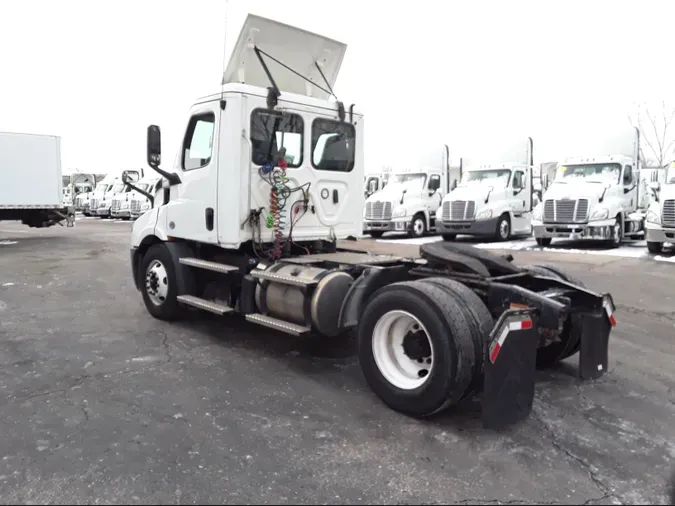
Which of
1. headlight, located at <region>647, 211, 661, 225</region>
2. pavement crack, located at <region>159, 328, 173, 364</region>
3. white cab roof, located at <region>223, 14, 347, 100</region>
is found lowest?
pavement crack, located at <region>159, 328, 173, 364</region>

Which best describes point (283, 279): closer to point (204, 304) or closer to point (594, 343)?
point (204, 304)

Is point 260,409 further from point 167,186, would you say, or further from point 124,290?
point 124,290

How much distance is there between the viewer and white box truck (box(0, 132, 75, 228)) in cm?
1909

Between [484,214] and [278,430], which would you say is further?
[484,214]

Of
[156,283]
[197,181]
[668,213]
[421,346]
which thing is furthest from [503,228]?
[421,346]

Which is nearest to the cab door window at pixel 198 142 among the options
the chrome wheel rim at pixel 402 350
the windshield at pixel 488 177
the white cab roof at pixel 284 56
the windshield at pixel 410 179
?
the white cab roof at pixel 284 56

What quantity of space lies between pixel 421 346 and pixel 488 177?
668 inches

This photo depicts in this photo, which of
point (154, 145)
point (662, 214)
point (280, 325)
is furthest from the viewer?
point (662, 214)

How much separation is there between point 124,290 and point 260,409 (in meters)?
5.90

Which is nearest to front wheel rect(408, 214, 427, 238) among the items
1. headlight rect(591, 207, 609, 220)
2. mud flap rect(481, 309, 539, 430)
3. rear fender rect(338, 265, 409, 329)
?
headlight rect(591, 207, 609, 220)

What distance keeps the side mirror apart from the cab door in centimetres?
30

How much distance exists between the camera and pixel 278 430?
150 inches

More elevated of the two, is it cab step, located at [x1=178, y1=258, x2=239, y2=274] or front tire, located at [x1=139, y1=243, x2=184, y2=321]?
cab step, located at [x1=178, y1=258, x2=239, y2=274]

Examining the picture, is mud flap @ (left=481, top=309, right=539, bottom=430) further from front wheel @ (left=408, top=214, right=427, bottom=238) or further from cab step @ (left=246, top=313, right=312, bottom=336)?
front wheel @ (left=408, top=214, right=427, bottom=238)
